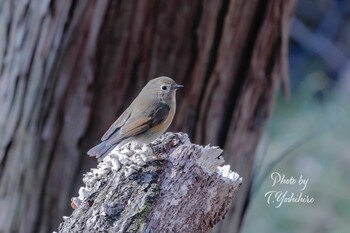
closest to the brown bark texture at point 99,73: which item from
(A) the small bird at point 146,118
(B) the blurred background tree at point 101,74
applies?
(B) the blurred background tree at point 101,74

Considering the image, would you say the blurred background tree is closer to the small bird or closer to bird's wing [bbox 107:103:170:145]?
the small bird

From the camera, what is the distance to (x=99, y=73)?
3906 mm

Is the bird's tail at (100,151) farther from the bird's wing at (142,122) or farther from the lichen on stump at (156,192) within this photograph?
the lichen on stump at (156,192)

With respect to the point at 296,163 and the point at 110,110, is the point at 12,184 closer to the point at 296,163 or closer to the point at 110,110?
the point at 110,110

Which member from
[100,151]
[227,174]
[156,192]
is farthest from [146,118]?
[156,192]

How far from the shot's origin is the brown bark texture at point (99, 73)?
3824mm

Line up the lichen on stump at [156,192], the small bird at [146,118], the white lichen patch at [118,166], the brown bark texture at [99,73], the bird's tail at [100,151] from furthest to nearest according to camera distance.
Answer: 1. the brown bark texture at [99,73]
2. the small bird at [146,118]
3. the bird's tail at [100,151]
4. the white lichen patch at [118,166]
5. the lichen on stump at [156,192]

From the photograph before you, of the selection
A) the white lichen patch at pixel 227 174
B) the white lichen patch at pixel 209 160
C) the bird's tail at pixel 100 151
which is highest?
the white lichen patch at pixel 209 160

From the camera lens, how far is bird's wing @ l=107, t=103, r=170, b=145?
3.46 m

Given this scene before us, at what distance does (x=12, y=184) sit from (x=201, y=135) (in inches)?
32.8

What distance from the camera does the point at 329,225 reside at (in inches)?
259

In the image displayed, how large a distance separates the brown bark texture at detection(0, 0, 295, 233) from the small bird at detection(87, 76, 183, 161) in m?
0.27

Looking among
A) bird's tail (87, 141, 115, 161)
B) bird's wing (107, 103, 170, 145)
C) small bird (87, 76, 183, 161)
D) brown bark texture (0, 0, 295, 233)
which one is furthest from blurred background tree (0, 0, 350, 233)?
bird's tail (87, 141, 115, 161)

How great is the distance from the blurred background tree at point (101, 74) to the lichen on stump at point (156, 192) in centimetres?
146
